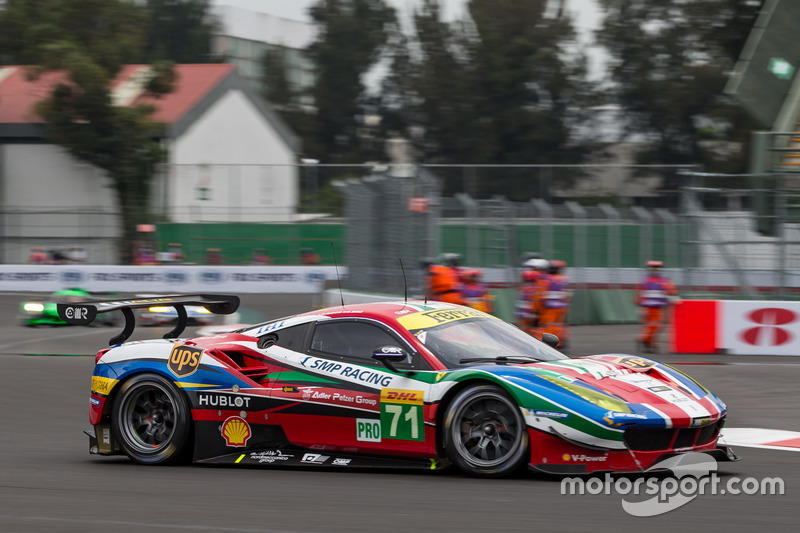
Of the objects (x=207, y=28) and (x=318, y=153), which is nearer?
(x=318, y=153)

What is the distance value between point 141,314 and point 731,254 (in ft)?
38.3

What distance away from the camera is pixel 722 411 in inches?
Answer: 262

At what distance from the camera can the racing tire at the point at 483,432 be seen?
642 centimetres

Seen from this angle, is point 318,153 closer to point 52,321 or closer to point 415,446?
point 52,321

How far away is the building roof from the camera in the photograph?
3672 cm

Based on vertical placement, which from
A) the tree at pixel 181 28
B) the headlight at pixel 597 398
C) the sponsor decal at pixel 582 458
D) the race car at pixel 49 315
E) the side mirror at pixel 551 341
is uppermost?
the tree at pixel 181 28

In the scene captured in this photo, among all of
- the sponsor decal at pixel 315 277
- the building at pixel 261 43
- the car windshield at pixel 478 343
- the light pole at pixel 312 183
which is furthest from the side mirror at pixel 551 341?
the building at pixel 261 43

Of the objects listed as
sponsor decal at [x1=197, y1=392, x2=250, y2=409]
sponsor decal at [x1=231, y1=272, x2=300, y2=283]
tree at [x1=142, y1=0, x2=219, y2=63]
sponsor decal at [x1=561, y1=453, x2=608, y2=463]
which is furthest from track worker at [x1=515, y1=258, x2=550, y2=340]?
tree at [x1=142, y1=0, x2=219, y2=63]

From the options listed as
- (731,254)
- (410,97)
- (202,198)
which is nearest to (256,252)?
(202,198)

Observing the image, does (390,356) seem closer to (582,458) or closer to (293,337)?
(293,337)

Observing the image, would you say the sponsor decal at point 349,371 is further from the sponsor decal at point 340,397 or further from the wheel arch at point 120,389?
the wheel arch at point 120,389

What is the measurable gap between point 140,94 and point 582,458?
32.9m

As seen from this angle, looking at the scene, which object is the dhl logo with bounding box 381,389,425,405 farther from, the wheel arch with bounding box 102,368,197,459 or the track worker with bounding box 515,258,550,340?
the track worker with bounding box 515,258,550,340

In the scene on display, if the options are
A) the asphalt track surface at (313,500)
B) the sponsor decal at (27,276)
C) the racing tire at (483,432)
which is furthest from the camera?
the sponsor decal at (27,276)
